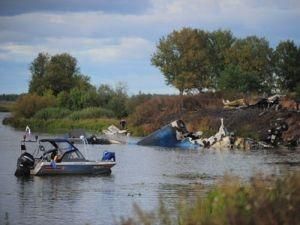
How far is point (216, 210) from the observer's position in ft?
38.0

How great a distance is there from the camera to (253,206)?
32.4ft

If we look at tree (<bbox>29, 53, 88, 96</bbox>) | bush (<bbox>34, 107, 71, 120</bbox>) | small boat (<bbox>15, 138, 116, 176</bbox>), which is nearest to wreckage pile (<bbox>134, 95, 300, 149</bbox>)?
small boat (<bbox>15, 138, 116, 176</bbox>)

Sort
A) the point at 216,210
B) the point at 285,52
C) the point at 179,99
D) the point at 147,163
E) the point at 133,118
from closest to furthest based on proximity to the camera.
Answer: the point at 216,210, the point at 147,163, the point at 179,99, the point at 133,118, the point at 285,52

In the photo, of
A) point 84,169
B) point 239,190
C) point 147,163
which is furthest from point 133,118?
point 239,190

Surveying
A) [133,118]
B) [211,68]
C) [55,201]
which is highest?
[211,68]

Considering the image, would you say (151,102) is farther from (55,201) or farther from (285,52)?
(55,201)

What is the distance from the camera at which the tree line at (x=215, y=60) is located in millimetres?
110500

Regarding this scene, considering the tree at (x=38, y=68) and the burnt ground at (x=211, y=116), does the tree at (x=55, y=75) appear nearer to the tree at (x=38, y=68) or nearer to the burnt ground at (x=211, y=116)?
the tree at (x=38, y=68)

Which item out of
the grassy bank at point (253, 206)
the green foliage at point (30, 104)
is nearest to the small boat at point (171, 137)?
the grassy bank at point (253, 206)

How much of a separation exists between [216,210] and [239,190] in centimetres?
51

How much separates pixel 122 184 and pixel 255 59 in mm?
84553

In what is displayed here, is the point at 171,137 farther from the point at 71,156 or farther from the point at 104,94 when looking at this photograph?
the point at 104,94

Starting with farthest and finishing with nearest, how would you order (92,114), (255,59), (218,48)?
(218,48), (255,59), (92,114)

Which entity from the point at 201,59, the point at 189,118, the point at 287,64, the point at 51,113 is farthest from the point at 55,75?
the point at 189,118
